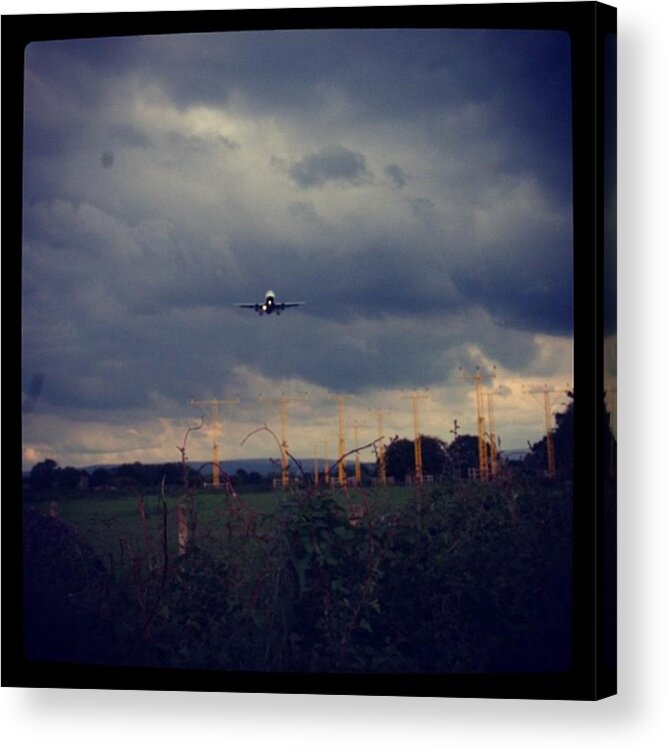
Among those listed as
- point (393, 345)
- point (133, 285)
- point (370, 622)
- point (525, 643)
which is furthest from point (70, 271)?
point (525, 643)

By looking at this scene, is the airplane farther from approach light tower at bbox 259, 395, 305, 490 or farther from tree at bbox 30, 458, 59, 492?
tree at bbox 30, 458, 59, 492

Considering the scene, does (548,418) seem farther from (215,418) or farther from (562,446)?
(215,418)

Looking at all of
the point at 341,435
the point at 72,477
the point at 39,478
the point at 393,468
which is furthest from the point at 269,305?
the point at 39,478

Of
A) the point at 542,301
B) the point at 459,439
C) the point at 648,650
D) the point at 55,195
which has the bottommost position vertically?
the point at 648,650

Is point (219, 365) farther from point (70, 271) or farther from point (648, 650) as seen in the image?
point (648, 650)

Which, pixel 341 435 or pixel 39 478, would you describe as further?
pixel 39 478

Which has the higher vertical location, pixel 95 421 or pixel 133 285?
pixel 133 285
